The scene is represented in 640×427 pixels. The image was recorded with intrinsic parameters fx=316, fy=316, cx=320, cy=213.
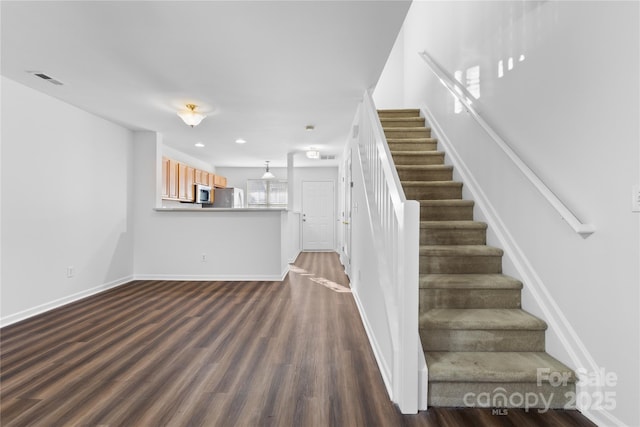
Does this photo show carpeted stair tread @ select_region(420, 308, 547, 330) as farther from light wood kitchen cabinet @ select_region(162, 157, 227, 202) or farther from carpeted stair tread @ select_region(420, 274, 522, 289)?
light wood kitchen cabinet @ select_region(162, 157, 227, 202)

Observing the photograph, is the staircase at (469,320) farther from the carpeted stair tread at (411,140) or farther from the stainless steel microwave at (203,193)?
the stainless steel microwave at (203,193)

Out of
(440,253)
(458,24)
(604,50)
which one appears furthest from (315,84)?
(604,50)

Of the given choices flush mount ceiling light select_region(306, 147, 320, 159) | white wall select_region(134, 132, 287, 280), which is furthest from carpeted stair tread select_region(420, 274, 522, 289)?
flush mount ceiling light select_region(306, 147, 320, 159)

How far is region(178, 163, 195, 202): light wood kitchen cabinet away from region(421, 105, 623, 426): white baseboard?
5061 millimetres

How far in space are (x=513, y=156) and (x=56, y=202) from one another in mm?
4510

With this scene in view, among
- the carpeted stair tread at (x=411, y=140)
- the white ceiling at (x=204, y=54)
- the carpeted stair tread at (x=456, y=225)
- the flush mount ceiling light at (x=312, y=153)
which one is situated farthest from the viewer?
the flush mount ceiling light at (x=312, y=153)

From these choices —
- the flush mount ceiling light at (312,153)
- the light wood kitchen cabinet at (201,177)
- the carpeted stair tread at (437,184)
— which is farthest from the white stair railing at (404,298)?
the light wood kitchen cabinet at (201,177)

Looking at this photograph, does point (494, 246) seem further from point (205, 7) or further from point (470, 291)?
point (205, 7)

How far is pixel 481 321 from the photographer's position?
1.97m

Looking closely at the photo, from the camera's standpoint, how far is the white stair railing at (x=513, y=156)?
5.45ft

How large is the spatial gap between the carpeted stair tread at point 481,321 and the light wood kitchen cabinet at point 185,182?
5.48 m

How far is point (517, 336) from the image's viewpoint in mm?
1960

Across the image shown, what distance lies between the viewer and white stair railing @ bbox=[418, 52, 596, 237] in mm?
1662

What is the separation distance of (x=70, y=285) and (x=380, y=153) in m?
3.92
